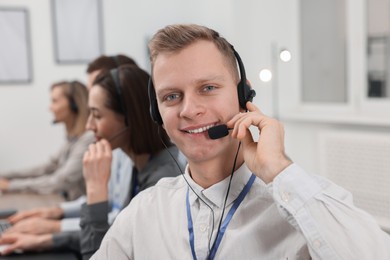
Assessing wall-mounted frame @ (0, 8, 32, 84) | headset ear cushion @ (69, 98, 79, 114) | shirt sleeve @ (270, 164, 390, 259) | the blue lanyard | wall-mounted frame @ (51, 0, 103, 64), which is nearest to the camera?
shirt sleeve @ (270, 164, 390, 259)

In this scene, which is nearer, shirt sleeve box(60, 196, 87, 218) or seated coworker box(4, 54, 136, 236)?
seated coworker box(4, 54, 136, 236)

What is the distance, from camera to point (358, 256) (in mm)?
753

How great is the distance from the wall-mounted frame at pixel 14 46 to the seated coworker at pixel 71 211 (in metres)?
1.99

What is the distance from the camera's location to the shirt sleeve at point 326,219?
0.76m

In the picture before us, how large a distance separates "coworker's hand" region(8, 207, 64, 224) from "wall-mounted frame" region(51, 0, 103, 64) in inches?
88.4

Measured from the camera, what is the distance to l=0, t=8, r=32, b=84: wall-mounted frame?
376 centimetres

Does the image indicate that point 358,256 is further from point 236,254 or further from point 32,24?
point 32,24

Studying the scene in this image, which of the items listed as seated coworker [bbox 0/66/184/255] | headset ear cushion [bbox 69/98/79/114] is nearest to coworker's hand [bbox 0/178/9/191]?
headset ear cushion [bbox 69/98/79/114]

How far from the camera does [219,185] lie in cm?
98

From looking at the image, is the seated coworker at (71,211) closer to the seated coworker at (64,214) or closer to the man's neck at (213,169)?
the seated coworker at (64,214)

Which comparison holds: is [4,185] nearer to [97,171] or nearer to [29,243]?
[29,243]

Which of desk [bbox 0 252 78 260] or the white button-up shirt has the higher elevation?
the white button-up shirt

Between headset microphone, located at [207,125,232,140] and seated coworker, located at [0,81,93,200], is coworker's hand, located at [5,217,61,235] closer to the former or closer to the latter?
seated coworker, located at [0,81,93,200]

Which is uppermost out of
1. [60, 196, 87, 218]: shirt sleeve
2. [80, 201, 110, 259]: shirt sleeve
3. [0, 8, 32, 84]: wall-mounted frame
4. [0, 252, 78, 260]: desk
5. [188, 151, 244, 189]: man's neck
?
[0, 8, 32, 84]: wall-mounted frame
